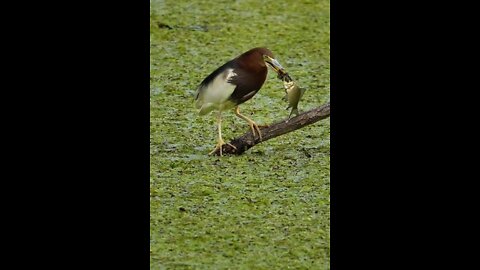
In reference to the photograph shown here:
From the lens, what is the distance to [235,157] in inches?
194

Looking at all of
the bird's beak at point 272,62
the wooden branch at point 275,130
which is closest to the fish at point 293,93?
the wooden branch at point 275,130

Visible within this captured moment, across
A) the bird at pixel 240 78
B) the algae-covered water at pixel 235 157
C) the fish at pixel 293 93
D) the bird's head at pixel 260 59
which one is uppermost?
the bird's head at pixel 260 59

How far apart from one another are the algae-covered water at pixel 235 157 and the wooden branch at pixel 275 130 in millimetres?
35

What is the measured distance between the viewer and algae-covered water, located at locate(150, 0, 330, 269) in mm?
4402

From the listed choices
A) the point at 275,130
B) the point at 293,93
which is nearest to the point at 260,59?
the point at 293,93

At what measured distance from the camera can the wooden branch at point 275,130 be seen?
4.94m

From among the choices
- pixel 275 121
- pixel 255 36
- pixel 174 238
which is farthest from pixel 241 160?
pixel 255 36

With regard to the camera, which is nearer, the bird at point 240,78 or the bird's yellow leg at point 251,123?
the bird at point 240,78

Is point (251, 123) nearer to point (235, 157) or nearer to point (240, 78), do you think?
point (235, 157)

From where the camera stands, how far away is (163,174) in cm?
481

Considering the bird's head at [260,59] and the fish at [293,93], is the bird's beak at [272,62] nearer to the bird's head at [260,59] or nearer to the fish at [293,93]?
the bird's head at [260,59]

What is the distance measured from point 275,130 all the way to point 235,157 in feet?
0.61
